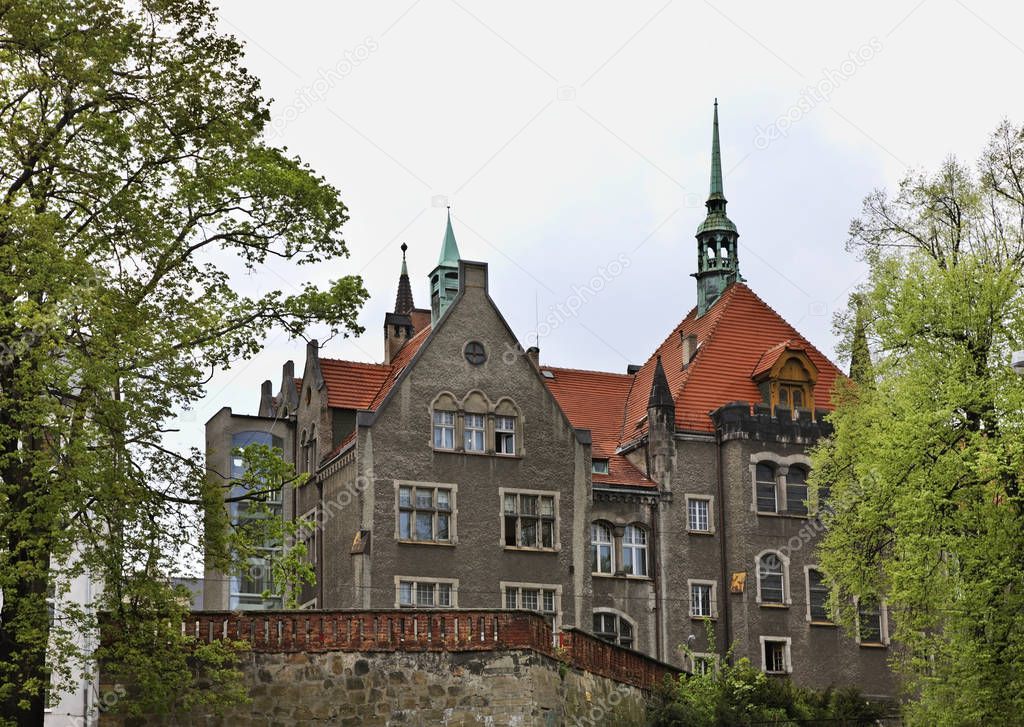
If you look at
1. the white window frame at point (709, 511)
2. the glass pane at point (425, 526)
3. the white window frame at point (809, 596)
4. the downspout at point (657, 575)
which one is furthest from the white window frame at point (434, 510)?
the white window frame at point (809, 596)

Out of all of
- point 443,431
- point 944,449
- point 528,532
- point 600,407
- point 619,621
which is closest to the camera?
point 944,449

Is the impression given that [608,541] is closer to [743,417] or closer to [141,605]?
[743,417]

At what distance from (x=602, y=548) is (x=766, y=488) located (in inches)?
211

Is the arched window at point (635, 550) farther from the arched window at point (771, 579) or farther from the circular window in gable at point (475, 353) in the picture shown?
the circular window in gable at point (475, 353)

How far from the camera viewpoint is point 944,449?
120 ft

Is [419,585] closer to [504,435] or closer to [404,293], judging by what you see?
[504,435]

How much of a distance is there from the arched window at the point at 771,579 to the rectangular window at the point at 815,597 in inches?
32.5

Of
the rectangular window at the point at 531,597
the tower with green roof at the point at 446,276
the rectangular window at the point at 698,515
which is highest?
the tower with green roof at the point at 446,276

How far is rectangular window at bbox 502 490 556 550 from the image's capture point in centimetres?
4666

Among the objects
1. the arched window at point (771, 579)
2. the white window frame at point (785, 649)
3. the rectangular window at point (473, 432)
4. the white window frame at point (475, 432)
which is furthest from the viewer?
the arched window at point (771, 579)

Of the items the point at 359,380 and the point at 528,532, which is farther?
the point at 359,380

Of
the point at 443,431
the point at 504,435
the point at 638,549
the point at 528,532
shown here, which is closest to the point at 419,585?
the point at 528,532

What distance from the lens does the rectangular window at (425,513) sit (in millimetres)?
45438

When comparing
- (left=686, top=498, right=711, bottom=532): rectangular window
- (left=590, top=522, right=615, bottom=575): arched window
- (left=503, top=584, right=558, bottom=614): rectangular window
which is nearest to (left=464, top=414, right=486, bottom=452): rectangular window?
(left=503, top=584, right=558, bottom=614): rectangular window
